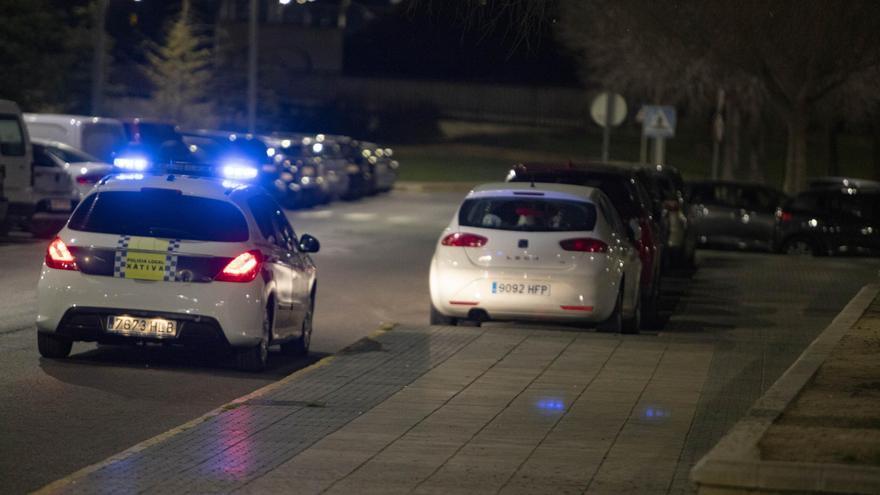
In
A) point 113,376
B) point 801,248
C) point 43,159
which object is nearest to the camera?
point 113,376

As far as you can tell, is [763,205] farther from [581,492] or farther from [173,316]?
[581,492]

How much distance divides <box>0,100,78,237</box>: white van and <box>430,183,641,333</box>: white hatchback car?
10951 mm

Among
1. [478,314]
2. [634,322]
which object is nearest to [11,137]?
[478,314]

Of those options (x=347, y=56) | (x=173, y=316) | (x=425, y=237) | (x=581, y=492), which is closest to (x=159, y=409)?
(x=173, y=316)

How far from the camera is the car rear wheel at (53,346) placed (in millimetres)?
13109

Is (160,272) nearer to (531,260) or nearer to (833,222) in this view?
(531,260)

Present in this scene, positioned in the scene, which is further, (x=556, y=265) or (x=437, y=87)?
(x=437, y=87)

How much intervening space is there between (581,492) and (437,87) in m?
75.2

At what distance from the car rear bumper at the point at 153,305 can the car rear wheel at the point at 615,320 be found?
4.35 meters

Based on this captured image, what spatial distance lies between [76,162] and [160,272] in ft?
54.1

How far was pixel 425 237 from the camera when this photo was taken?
30.8 m

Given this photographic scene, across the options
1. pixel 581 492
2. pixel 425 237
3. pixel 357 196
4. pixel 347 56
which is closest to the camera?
pixel 581 492

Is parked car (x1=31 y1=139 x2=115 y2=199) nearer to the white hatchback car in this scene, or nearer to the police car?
the white hatchback car

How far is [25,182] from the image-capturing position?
1003 inches
